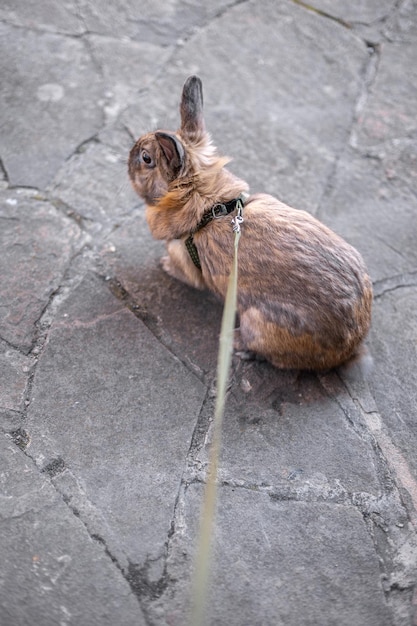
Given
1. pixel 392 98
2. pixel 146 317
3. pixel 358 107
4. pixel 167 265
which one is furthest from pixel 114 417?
pixel 392 98

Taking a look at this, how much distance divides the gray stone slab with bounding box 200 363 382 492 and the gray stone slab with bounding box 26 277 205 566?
251 millimetres

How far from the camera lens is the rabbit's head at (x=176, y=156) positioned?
3377 mm

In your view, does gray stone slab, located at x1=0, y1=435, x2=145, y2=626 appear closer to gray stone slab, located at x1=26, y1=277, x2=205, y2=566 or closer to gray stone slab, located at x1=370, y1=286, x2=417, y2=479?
gray stone slab, located at x1=26, y1=277, x2=205, y2=566

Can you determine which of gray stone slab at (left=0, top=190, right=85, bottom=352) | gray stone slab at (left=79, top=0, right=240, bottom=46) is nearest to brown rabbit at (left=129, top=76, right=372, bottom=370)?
gray stone slab at (left=0, top=190, right=85, bottom=352)

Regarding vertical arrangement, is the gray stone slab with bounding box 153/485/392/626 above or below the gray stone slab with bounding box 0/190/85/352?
below

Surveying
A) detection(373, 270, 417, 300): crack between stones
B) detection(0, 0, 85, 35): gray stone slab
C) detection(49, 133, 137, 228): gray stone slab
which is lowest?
detection(49, 133, 137, 228): gray stone slab

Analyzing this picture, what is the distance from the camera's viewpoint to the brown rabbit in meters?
3.12

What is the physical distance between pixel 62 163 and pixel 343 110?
A: 2.24m

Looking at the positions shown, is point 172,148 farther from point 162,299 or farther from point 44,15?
point 44,15

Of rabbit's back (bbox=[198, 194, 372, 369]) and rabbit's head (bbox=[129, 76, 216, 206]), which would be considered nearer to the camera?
rabbit's back (bbox=[198, 194, 372, 369])

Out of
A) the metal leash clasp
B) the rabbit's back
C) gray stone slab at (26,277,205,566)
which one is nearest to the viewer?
gray stone slab at (26,277,205,566)

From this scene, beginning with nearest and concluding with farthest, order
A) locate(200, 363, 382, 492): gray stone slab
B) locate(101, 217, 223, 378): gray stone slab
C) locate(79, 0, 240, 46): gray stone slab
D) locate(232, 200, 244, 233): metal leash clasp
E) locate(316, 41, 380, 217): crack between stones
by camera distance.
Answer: locate(200, 363, 382, 492): gray stone slab, locate(232, 200, 244, 233): metal leash clasp, locate(101, 217, 223, 378): gray stone slab, locate(316, 41, 380, 217): crack between stones, locate(79, 0, 240, 46): gray stone slab

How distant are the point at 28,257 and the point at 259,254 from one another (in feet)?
4.78

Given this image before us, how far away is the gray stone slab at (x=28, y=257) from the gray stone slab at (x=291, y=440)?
1237mm
